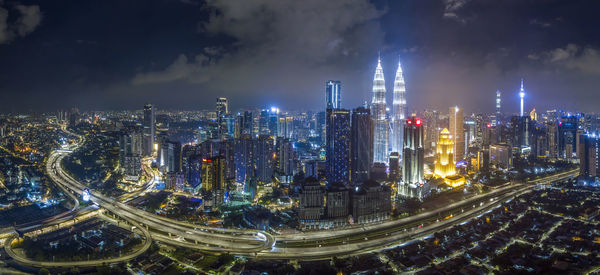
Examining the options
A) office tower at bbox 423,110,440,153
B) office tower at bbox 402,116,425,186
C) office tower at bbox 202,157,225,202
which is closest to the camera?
office tower at bbox 202,157,225,202

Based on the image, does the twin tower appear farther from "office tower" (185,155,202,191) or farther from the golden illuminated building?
"office tower" (185,155,202,191)

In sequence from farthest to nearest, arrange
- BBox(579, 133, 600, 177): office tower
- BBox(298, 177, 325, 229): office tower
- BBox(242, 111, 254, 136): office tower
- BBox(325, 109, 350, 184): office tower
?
BBox(242, 111, 254, 136): office tower
BBox(579, 133, 600, 177): office tower
BBox(325, 109, 350, 184): office tower
BBox(298, 177, 325, 229): office tower

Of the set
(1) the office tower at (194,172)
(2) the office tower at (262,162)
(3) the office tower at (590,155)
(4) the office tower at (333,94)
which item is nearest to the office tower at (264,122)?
(4) the office tower at (333,94)

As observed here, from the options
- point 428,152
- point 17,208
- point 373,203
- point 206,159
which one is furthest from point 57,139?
point 428,152

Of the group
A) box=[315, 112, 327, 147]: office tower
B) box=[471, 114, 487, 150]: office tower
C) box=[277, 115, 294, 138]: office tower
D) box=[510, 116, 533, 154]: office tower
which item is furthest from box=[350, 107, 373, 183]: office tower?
box=[510, 116, 533, 154]: office tower

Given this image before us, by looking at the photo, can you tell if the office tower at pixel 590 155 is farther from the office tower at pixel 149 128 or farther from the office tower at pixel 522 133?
the office tower at pixel 149 128

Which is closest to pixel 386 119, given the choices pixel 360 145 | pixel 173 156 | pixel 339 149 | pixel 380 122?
pixel 380 122

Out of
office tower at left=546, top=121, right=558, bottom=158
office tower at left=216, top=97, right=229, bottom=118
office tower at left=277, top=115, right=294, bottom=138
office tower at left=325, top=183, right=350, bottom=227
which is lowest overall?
office tower at left=325, top=183, right=350, bottom=227
